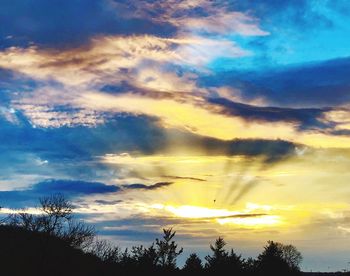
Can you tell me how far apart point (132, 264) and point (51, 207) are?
2114 cm

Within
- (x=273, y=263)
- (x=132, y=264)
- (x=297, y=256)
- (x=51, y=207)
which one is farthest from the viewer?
(x=297, y=256)

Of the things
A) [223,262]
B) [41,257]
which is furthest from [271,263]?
[41,257]

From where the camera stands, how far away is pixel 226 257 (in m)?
88.1

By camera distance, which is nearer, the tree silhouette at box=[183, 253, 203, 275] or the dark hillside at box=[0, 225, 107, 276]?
the dark hillside at box=[0, 225, 107, 276]

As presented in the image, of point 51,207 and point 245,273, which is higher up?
point 51,207

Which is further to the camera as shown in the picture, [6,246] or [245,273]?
[245,273]

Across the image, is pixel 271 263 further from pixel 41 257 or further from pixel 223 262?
pixel 41 257

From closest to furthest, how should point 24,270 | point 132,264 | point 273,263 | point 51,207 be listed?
point 24,270
point 132,264
point 51,207
point 273,263

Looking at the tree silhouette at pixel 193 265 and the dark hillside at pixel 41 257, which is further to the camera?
the tree silhouette at pixel 193 265

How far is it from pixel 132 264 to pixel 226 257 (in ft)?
97.3

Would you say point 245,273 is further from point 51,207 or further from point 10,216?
point 10,216

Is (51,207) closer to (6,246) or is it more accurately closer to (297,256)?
(6,246)

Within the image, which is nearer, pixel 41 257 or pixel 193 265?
pixel 41 257

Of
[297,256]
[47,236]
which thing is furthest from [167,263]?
[297,256]
